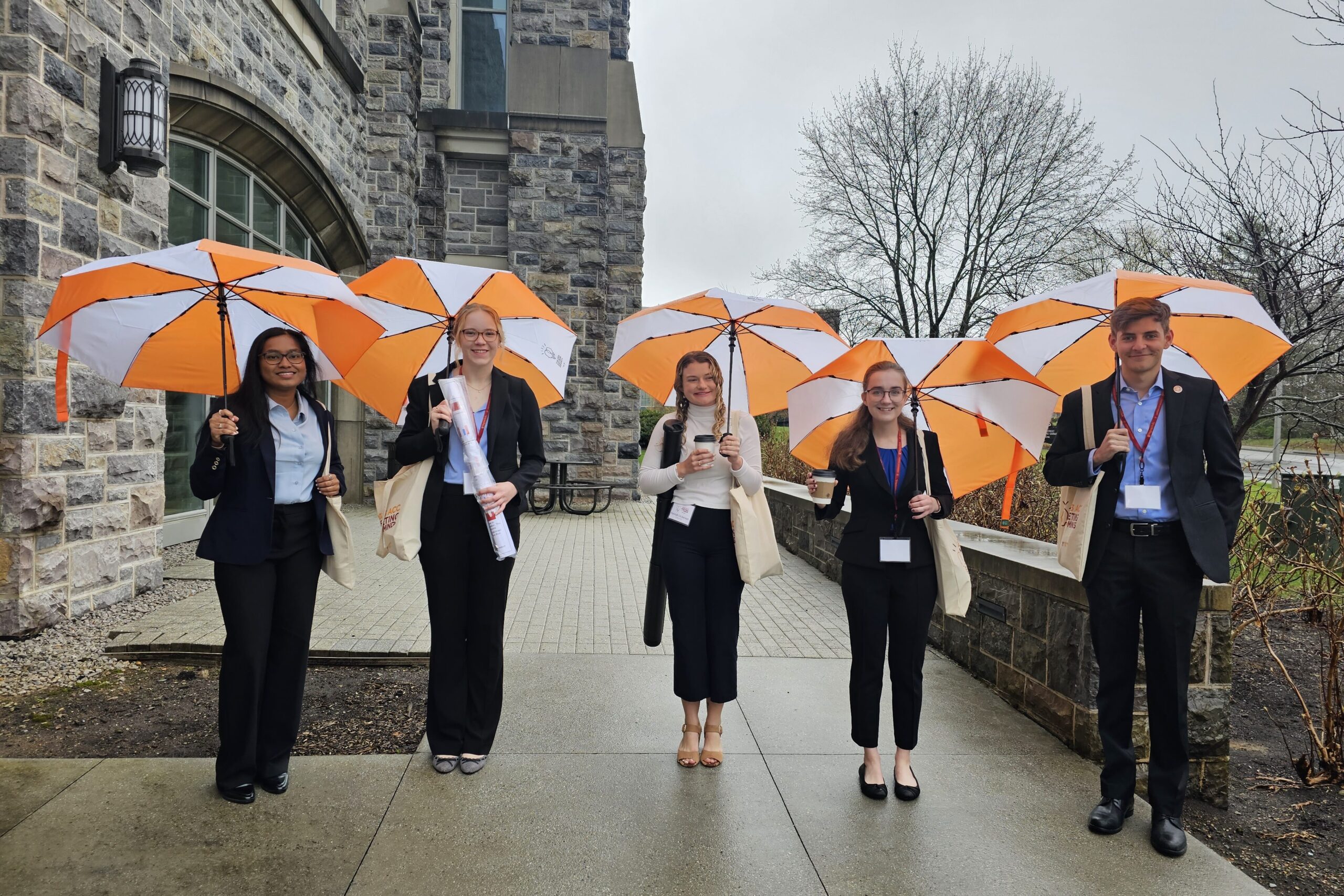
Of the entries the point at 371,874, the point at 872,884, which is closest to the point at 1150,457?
the point at 872,884

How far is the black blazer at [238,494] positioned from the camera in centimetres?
310

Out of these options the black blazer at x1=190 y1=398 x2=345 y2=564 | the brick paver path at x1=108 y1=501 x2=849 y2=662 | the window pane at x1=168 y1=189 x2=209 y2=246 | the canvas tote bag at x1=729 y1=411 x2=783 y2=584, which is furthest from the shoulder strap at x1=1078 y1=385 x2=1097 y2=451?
the window pane at x1=168 y1=189 x2=209 y2=246

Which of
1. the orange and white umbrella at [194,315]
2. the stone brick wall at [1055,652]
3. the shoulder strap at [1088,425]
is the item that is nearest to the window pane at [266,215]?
the orange and white umbrella at [194,315]

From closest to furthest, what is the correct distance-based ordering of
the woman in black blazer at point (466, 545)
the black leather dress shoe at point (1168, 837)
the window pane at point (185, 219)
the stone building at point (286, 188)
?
the black leather dress shoe at point (1168, 837) < the woman in black blazer at point (466, 545) < the stone building at point (286, 188) < the window pane at point (185, 219)

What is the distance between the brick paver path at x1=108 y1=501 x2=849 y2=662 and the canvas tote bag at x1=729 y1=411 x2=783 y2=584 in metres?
1.97

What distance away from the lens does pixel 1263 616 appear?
14.1 feet

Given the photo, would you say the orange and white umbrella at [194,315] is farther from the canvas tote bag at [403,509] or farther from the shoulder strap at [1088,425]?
the shoulder strap at [1088,425]

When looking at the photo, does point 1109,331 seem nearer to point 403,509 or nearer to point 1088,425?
point 1088,425

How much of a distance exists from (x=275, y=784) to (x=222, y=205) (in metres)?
7.31

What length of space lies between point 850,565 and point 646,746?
1317 millimetres

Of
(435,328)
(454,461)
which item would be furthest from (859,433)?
(435,328)

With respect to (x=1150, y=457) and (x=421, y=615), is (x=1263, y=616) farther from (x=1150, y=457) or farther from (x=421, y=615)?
(x=421, y=615)

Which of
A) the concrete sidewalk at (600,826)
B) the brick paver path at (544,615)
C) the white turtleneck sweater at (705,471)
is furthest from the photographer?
the brick paver path at (544,615)

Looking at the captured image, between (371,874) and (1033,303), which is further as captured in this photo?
(1033,303)
